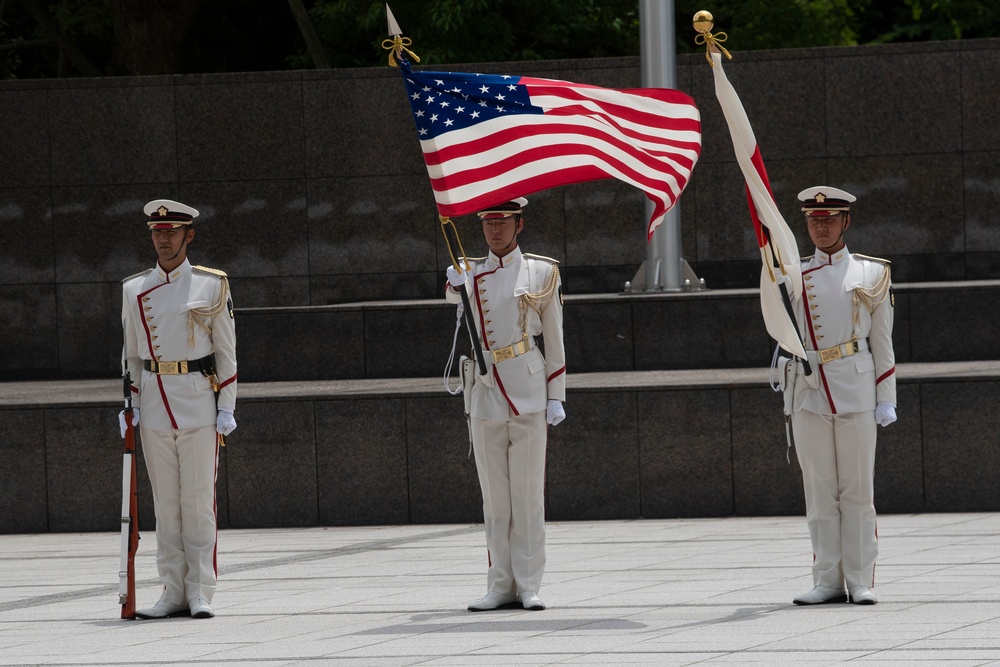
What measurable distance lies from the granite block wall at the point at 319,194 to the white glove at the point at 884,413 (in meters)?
8.35

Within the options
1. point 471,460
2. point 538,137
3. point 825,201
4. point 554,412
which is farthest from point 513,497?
point 471,460

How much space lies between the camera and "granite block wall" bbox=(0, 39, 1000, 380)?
16719mm

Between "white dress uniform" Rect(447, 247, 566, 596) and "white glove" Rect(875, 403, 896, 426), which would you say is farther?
"white dress uniform" Rect(447, 247, 566, 596)

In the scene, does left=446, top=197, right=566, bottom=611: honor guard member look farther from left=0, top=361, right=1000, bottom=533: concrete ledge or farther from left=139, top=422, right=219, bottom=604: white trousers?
left=0, top=361, right=1000, bottom=533: concrete ledge

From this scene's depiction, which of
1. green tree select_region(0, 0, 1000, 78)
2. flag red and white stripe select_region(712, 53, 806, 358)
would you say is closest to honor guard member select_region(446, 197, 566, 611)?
flag red and white stripe select_region(712, 53, 806, 358)

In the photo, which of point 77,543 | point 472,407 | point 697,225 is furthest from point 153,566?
point 697,225

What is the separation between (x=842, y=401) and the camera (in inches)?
335

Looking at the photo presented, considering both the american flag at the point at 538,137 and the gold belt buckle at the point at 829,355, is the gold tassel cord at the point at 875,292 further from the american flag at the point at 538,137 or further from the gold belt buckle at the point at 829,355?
the american flag at the point at 538,137

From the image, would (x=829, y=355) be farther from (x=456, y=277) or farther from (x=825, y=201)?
(x=456, y=277)

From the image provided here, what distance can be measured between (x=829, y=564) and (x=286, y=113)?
33.2 ft

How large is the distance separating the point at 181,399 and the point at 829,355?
3.40 m

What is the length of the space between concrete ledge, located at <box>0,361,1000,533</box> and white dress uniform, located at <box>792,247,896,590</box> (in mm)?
3677

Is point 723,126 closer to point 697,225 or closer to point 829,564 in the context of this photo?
point 697,225

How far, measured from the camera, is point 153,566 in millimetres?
11273
